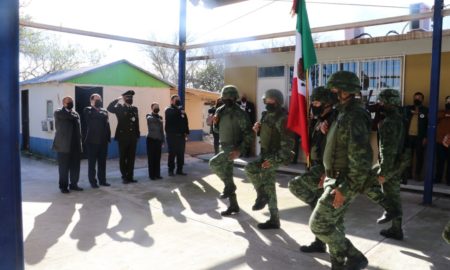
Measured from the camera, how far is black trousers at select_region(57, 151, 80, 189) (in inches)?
280

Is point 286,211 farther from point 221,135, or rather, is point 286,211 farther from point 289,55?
point 289,55

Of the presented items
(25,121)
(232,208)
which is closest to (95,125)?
(232,208)

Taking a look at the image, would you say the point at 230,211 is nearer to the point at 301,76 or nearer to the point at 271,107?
the point at 271,107

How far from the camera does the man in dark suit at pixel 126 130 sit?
25.9ft

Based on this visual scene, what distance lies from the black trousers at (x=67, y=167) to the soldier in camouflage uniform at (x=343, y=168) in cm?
514

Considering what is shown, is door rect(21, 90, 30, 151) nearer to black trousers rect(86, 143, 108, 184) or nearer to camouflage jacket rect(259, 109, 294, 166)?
black trousers rect(86, 143, 108, 184)

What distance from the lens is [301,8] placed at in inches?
207

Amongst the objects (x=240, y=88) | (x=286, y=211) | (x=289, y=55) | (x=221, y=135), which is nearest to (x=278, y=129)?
(x=221, y=135)

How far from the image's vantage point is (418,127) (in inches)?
307

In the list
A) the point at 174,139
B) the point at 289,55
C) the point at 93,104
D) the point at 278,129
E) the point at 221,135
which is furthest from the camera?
the point at 289,55

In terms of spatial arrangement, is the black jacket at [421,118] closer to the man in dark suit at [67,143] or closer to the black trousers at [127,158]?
the black trousers at [127,158]

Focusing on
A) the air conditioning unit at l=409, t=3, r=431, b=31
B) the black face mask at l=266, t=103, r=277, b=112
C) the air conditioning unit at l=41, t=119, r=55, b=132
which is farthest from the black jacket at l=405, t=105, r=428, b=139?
the air conditioning unit at l=41, t=119, r=55, b=132

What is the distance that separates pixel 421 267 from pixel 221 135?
3033mm

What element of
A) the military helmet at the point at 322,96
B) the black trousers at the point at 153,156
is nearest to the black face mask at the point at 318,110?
the military helmet at the point at 322,96
